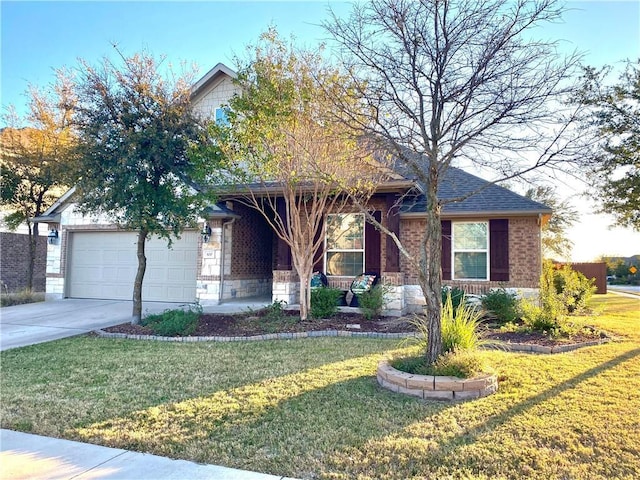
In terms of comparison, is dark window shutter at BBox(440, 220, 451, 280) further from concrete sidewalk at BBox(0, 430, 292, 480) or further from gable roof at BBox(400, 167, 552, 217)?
concrete sidewalk at BBox(0, 430, 292, 480)

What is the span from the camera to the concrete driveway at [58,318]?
9102 millimetres

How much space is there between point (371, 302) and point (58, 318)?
27.0ft

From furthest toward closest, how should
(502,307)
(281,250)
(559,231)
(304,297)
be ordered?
(559,231)
(281,250)
(304,297)
(502,307)

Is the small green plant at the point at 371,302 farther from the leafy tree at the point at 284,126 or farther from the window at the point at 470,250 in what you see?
the window at the point at 470,250

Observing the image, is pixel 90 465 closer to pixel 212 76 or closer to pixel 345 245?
pixel 345 245

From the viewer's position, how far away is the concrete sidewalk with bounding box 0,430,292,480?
3.22 m

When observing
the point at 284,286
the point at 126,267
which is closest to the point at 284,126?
the point at 284,286

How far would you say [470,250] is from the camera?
38.3 ft

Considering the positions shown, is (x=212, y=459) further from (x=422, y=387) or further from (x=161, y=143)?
(x=161, y=143)

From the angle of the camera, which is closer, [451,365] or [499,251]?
[451,365]

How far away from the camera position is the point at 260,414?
434 cm

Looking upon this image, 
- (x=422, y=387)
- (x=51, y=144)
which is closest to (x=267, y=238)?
(x=51, y=144)

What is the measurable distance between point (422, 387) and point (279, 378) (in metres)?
1.89

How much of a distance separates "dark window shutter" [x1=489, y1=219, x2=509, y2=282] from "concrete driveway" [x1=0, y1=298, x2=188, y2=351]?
9.26m
